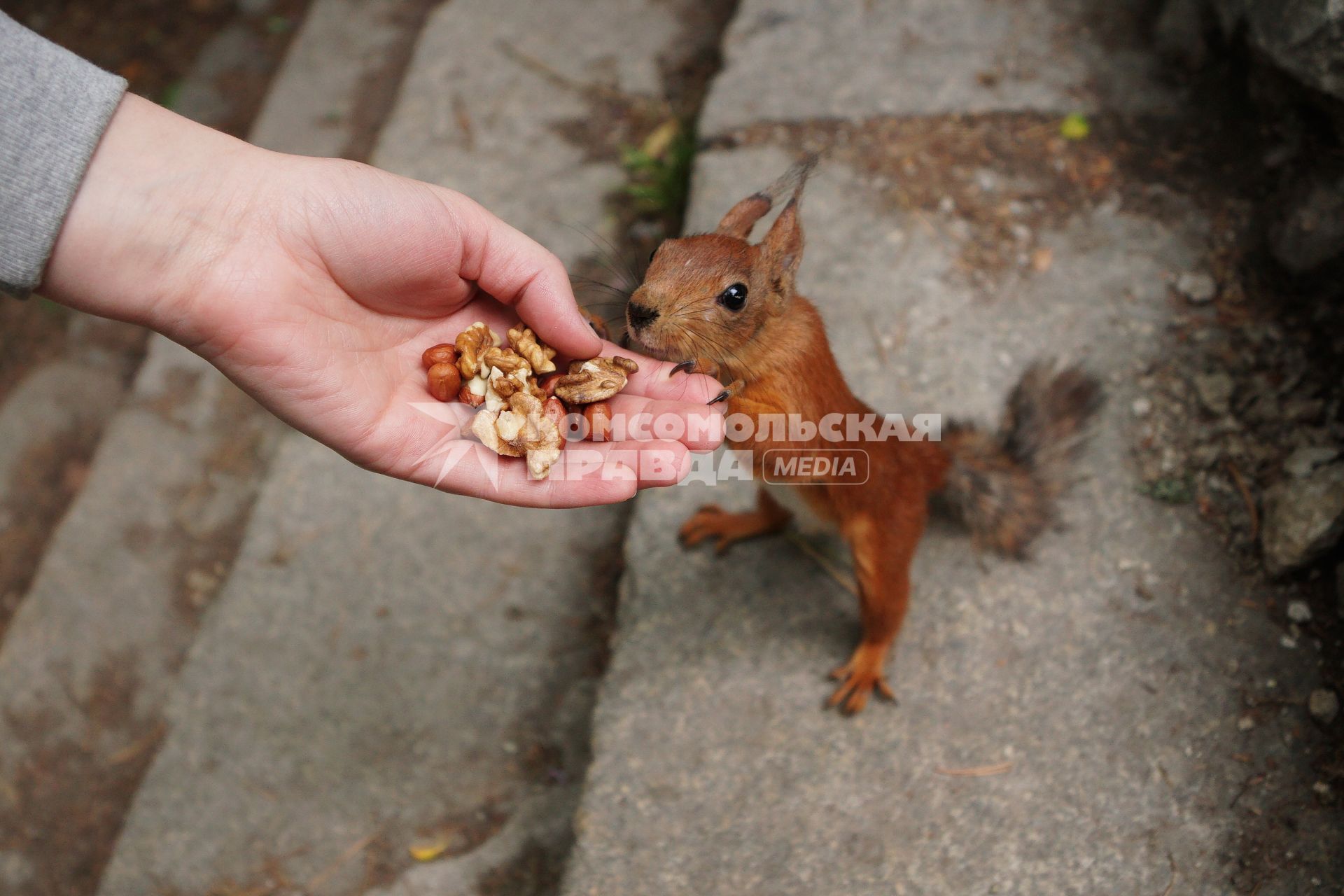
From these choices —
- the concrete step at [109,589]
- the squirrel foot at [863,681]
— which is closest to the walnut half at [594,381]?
the squirrel foot at [863,681]

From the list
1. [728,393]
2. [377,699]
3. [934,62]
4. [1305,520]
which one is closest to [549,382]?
[728,393]

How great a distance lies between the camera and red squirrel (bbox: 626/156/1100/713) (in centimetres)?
167

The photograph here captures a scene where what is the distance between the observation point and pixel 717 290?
1658mm

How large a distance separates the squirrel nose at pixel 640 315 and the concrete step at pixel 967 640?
2.23ft

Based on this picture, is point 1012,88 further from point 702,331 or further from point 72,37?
point 72,37

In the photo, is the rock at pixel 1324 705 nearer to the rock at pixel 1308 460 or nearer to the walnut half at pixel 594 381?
the rock at pixel 1308 460

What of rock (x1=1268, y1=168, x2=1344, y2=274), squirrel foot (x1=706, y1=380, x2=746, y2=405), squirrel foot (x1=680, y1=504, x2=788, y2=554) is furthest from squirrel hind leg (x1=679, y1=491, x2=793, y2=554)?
rock (x1=1268, y1=168, x2=1344, y2=274)

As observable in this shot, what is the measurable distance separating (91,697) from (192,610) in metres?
0.31

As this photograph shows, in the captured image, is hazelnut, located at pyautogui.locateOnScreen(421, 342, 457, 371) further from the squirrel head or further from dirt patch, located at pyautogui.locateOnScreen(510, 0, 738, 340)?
dirt patch, located at pyautogui.locateOnScreen(510, 0, 738, 340)

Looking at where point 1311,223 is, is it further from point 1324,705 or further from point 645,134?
point 645,134

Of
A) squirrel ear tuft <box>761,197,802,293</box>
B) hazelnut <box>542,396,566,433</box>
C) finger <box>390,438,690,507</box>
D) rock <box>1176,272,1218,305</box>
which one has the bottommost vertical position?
finger <box>390,438,690,507</box>

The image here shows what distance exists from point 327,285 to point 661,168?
1.39 metres

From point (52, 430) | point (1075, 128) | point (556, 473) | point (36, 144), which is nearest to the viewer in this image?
point (36, 144)

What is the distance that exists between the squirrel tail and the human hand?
642mm
